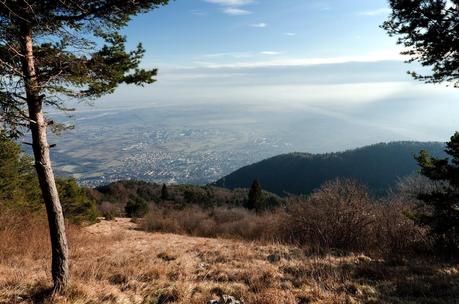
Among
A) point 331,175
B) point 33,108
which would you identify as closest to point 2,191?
point 33,108

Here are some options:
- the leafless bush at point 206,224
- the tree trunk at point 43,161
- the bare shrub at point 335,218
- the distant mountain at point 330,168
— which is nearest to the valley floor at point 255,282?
the tree trunk at point 43,161

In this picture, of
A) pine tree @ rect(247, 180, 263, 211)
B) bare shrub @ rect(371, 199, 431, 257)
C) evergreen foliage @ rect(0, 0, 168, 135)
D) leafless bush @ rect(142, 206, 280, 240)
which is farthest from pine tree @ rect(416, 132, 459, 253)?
pine tree @ rect(247, 180, 263, 211)

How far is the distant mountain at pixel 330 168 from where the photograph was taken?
115875 mm

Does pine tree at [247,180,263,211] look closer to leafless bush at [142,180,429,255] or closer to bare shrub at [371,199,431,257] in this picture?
leafless bush at [142,180,429,255]

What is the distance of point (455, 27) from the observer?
25.9ft

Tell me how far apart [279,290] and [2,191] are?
1772 cm

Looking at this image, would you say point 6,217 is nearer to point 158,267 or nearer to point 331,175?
point 158,267

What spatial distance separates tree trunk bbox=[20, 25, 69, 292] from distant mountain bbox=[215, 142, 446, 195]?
108921mm

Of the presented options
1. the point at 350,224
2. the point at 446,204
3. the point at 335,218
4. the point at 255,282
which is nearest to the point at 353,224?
the point at 350,224

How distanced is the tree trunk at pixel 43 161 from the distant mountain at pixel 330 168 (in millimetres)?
108921

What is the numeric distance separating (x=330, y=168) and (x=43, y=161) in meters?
123

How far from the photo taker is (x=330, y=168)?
122438 millimetres

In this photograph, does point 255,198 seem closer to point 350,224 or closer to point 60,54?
point 350,224

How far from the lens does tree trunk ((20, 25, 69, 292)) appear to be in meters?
5.27
